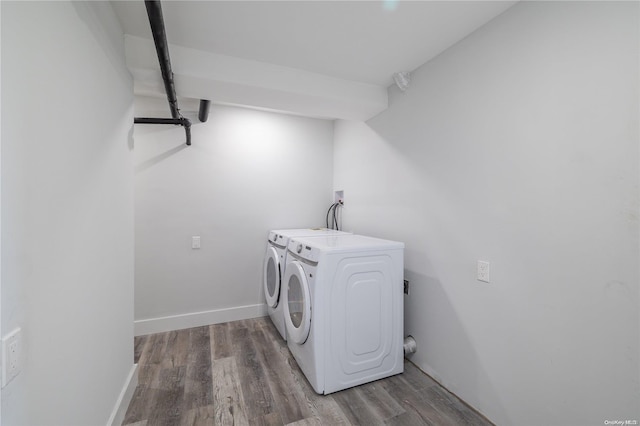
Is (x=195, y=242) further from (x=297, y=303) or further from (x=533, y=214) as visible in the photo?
(x=533, y=214)

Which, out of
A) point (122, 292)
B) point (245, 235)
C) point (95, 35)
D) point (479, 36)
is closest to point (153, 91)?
point (95, 35)

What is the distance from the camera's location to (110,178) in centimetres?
134

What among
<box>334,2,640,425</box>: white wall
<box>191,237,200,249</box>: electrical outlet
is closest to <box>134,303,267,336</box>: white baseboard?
<box>191,237,200,249</box>: electrical outlet

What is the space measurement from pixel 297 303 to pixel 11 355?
1.49 metres

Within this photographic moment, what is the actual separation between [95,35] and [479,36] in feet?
6.55

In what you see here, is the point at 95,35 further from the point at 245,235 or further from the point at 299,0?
the point at 245,235

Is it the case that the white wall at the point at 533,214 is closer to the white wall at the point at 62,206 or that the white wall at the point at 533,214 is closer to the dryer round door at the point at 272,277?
the dryer round door at the point at 272,277

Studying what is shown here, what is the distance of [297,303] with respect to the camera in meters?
2.00

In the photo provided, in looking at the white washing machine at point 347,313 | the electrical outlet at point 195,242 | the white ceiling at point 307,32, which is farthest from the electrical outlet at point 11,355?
the electrical outlet at point 195,242

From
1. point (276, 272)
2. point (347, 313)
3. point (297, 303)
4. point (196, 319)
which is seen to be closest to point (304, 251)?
point (297, 303)

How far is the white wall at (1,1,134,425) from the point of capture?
708 millimetres

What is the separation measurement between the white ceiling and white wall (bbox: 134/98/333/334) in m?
0.86

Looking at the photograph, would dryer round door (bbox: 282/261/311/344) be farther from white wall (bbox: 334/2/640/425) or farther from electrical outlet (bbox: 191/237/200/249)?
electrical outlet (bbox: 191/237/200/249)

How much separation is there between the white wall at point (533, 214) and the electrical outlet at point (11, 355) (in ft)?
6.44
